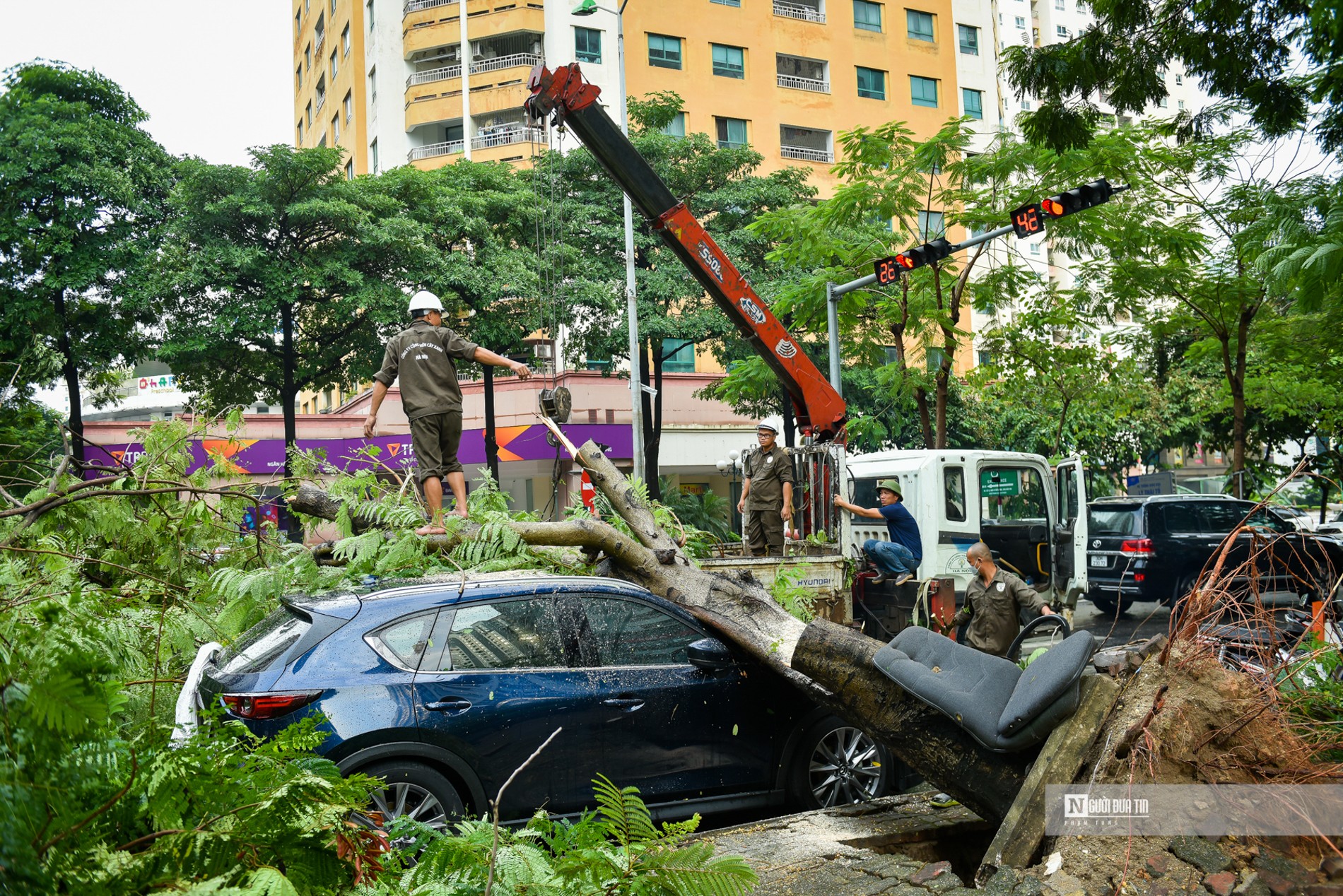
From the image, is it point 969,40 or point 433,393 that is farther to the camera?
point 969,40

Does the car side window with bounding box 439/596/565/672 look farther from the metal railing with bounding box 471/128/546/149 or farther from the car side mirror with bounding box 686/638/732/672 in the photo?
the metal railing with bounding box 471/128/546/149

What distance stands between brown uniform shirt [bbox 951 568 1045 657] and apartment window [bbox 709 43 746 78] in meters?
33.9

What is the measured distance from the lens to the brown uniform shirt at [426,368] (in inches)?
298

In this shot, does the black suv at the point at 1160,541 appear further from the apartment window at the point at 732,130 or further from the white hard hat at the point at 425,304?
the apartment window at the point at 732,130

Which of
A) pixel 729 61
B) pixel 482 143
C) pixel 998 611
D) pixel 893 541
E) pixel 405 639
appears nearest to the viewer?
pixel 405 639

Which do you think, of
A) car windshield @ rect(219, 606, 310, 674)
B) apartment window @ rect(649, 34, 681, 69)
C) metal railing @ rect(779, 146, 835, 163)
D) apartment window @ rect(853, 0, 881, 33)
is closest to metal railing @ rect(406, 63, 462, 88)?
apartment window @ rect(649, 34, 681, 69)

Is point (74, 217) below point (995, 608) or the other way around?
the other way around

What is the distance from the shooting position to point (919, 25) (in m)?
43.4

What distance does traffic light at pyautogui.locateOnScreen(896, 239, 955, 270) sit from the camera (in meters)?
14.6

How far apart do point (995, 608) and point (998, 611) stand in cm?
4

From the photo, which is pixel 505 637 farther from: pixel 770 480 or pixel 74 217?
pixel 74 217

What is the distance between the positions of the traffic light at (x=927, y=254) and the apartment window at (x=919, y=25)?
32.3 metres

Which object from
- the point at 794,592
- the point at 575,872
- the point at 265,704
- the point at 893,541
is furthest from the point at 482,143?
the point at 575,872

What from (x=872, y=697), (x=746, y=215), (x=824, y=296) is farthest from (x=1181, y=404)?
(x=872, y=697)
